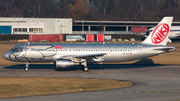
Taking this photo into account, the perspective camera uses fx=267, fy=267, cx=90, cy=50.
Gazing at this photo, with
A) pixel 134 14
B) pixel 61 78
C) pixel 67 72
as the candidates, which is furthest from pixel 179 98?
pixel 134 14

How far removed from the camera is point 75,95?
25.8m

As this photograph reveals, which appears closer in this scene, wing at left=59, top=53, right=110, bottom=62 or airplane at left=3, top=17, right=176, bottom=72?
wing at left=59, top=53, right=110, bottom=62

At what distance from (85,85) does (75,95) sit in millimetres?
5178

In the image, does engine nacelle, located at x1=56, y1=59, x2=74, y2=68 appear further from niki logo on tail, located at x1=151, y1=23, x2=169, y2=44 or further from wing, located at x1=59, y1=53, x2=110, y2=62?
niki logo on tail, located at x1=151, y1=23, x2=169, y2=44

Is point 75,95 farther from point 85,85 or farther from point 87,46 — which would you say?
point 87,46

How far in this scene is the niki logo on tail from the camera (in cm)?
4353

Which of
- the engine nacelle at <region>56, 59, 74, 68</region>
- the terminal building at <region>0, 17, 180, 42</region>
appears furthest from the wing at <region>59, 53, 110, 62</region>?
the terminal building at <region>0, 17, 180, 42</region>

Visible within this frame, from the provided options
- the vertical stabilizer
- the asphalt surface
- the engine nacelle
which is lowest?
the asphalt surface

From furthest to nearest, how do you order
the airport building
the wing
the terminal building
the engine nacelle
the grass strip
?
1. the airport building
2. the terminal building
3. the wing
4. the engine nacelle
5. the grass strip

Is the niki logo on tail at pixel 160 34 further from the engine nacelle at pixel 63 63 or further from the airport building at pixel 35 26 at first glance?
the airport building at pixel 35 26

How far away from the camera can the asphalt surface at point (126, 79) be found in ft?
80.4

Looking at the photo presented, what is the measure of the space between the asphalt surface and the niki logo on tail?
187 inches

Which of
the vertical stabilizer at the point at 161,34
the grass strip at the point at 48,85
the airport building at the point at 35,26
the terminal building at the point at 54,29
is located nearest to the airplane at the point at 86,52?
the vertical stabilizer at the point at 161,34

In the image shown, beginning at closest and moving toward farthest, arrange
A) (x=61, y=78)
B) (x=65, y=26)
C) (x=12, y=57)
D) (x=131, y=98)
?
(x=131, y=98) → (x=61, y=78) → (x=12, y=57) → (x=65, y=26)
